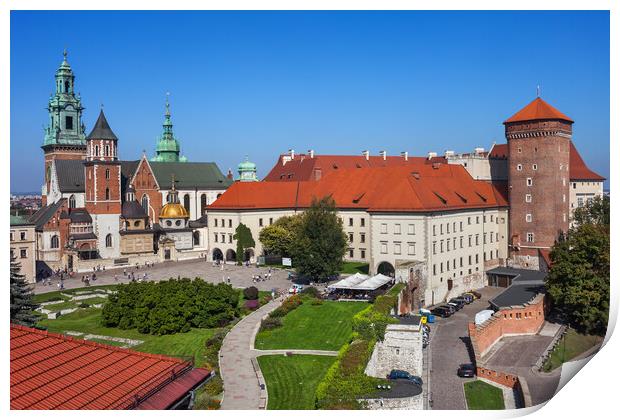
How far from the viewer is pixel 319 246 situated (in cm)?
4203

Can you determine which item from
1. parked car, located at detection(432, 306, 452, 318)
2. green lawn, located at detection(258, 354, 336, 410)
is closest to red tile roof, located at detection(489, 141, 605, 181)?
parked car, located at detection(432, 306, 452, 318)

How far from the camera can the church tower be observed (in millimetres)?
71438

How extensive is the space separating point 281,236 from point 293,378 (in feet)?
93.6

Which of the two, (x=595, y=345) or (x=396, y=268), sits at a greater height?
(x=396, y=268)

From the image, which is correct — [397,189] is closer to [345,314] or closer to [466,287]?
[466,287]

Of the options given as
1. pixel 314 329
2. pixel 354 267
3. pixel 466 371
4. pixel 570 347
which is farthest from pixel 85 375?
pixel 354 267

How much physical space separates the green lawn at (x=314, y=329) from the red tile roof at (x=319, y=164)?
30912mm

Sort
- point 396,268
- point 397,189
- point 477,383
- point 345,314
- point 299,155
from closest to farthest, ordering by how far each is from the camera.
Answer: point 477,383 → point 345,314 → point 396,268 → point 397,189 → point 299,155

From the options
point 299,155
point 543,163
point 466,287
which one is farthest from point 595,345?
point 299,155

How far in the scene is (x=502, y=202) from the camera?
50531 mm

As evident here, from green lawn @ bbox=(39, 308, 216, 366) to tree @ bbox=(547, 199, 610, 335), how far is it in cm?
1833

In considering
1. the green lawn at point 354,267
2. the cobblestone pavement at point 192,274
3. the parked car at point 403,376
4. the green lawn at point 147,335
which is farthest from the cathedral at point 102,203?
the parked car at point 403,376

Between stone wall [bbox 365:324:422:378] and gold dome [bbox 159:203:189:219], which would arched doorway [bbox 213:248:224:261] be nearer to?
gold dome [bbox 159:203:189:219]
